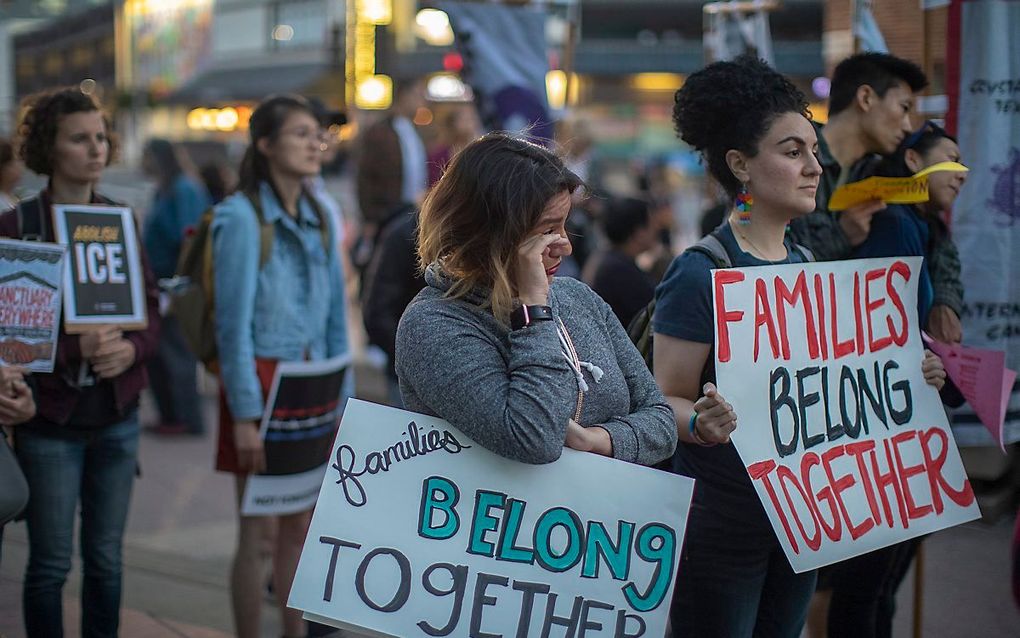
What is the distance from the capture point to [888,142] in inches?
141

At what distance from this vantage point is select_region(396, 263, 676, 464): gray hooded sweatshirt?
2.21m

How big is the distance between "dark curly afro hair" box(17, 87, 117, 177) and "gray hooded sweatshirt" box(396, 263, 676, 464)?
1943 millimetres

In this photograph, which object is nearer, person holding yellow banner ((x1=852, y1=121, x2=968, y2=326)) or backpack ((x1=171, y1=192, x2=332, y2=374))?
person holding yellow banner ((x1=852, y1=121, x2=968, y2=326))

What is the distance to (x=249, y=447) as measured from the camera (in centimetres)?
399

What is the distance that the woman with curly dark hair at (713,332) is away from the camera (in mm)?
2732

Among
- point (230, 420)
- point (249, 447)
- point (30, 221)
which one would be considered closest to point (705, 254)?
point (249, 447)

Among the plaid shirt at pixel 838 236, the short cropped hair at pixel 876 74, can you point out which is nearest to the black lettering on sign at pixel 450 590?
the plaid shirt at pixel 838 236

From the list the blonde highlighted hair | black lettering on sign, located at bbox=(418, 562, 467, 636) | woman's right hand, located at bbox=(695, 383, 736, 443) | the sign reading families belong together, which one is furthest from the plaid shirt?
the sign reading families belong together

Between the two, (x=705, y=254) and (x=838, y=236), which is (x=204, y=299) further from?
(x=838, y=236)

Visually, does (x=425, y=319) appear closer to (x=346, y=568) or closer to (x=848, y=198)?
(x=346, y=568)

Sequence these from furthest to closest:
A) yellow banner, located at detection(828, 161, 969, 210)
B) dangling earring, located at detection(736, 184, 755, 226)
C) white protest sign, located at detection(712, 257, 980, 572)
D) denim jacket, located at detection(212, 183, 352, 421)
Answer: denim jacket, located at detection(212, 183, 352, 421) < yellow banner, located at detection(828, 161, 969, 210) < dangling earring, located at detection(736, 184, 755, 226) < white protest sign, located at detection(712, 257, 980, 572)

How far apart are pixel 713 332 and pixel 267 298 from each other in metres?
1.90

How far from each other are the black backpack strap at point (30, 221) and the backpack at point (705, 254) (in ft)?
6.39

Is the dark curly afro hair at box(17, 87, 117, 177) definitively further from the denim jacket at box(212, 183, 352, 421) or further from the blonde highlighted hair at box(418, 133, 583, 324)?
the blonde highlighted hair at box(418, 133, 583, 324)
